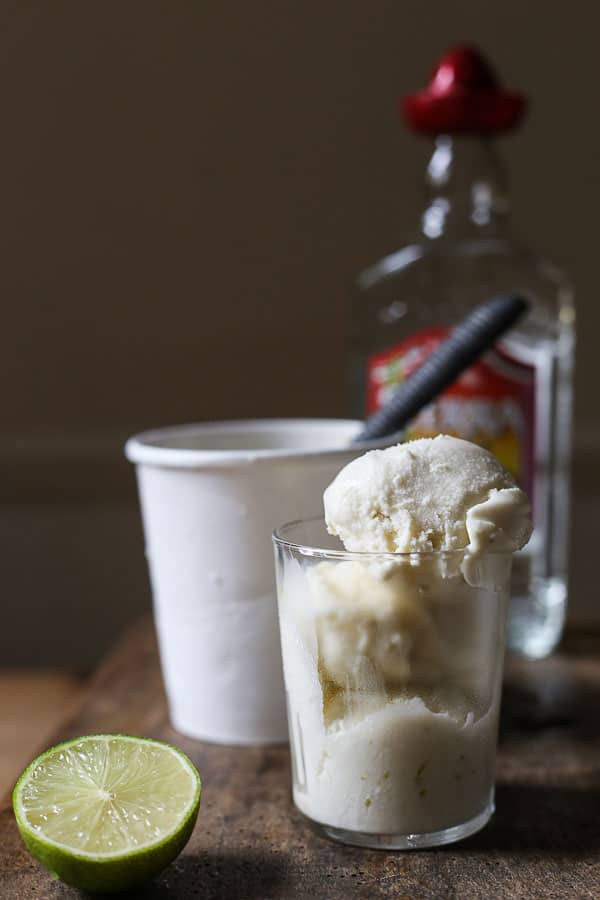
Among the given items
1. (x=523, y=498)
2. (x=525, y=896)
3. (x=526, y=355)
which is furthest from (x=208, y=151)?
(x=525, y=896)

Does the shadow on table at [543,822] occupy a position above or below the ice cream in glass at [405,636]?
below

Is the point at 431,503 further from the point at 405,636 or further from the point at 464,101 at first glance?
the point at 464,101

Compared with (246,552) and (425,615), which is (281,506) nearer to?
(246,552)

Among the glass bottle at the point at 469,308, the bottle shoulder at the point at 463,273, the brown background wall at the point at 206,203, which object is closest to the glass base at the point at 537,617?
the glass bottle at the point at 469,308

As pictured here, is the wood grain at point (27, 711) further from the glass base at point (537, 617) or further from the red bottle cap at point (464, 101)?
the red bottle cap at point (464, 101)

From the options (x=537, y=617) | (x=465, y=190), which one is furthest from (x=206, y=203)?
(x=537, y=617)

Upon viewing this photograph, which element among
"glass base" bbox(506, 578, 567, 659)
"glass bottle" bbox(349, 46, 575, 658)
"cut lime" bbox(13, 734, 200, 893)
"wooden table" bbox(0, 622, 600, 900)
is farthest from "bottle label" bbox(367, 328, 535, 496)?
"cut lime" bbox(13, 734, 200, 893)
